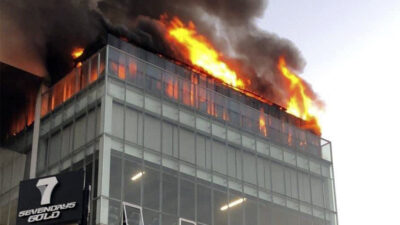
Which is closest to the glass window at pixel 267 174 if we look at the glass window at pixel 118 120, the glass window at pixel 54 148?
the glass window at pixel 118 120

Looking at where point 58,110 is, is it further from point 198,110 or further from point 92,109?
point 198,110

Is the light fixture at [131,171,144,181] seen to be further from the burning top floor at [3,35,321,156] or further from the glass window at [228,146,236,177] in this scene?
the glass window at [228,146,236,177]

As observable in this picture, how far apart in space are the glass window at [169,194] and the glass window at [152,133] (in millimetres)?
1814

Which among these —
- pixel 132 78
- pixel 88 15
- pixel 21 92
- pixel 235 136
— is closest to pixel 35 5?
pixel 88 15

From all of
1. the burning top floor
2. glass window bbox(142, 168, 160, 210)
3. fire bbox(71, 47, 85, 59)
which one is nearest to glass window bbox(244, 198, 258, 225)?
the burning top floor

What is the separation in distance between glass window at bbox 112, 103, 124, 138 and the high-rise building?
62 millimetres

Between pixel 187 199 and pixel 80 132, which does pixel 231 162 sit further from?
pixel 80 132

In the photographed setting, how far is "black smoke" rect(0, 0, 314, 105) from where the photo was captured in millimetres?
50000

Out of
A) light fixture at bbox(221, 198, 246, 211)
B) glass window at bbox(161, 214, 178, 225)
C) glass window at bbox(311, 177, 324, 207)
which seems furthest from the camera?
glass window at bbox(311, 177, 324, 207)

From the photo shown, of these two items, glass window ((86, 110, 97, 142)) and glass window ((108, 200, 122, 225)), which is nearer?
glass window ((108, 200, 122, 225))

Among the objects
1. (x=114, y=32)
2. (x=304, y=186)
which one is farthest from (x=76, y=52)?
(x=304, y=186)

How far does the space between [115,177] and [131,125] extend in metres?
3.64

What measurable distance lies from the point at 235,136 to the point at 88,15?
13.1 metres

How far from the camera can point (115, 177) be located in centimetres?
4053
